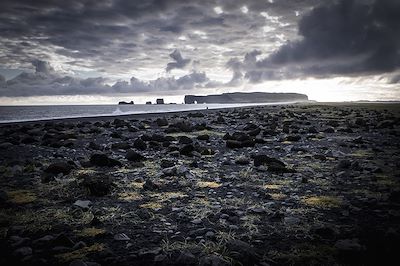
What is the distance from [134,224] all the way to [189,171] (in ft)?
12.1

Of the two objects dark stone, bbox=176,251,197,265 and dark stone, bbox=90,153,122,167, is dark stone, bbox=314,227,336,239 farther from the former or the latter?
dark stone, bbox=90,153,122,167

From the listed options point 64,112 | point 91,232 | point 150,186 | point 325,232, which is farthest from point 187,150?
point 64,112

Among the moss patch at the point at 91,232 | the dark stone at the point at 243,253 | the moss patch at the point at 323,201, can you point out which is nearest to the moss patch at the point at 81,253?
the moss patch at the point at 91,232

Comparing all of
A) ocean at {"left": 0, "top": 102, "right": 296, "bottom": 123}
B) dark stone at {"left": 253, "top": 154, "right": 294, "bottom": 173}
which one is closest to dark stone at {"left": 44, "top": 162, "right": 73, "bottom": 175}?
dark stone at {"left": 253, "top": 154, "right": 294, "bottom": 173}

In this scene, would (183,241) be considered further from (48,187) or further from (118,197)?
(48,187)

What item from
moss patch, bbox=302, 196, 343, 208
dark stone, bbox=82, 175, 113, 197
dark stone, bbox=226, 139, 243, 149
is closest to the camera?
moss patch, bbox=302, 196, 343, 208

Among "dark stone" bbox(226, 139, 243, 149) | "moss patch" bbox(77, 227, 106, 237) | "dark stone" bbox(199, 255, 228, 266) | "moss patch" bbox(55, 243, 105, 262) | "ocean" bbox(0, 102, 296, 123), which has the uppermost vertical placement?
"ocean" bbox(0, 102, 296, 123)

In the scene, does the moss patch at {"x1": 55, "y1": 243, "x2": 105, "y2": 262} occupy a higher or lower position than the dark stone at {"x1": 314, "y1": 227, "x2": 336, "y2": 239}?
higher

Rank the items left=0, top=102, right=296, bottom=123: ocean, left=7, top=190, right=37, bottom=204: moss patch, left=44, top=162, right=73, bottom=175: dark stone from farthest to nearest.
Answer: left=0, top=102, right=296, bottom=123: ocean
left=44, top=162, right=73, bottom=175: dark stone
left=7, top=190, right=37, bottom=204: moss patch

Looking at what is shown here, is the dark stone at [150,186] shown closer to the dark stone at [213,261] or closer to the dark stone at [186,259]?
the dark stone at [186,259]

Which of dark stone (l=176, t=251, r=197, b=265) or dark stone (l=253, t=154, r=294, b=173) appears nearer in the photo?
dark stone (l=176, t=251, r=197, b=265)

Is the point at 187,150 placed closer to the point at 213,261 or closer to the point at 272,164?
the point at 272,164

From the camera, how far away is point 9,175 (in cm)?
837

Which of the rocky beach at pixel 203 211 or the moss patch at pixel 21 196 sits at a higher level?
the moss patch at pixel 21 196
